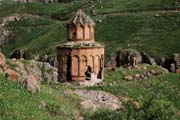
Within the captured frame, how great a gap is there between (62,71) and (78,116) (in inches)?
742

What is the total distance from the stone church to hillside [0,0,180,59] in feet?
124

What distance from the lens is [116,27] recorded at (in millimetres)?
95125

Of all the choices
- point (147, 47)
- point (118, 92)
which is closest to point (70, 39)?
point (118, 92)

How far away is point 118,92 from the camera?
2705 centimetres

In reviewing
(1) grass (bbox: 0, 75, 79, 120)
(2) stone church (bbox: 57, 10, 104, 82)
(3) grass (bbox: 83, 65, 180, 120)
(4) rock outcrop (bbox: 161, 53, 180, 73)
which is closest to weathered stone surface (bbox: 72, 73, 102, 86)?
(2) stone church (bbox: 57, 10, 104, 82)

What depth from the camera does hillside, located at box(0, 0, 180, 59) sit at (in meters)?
82.0

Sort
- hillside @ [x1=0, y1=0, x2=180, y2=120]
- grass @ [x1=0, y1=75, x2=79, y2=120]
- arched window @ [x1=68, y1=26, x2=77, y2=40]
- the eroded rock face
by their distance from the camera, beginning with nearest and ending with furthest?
grass @ [x1=0, y1=75, x2=79, y2=120], hillside @ [x1=0, y1=0, x2=180, y2=120], the eroded rock face, arched window @ [x1=68, y1=26, x2=77, y2=40]

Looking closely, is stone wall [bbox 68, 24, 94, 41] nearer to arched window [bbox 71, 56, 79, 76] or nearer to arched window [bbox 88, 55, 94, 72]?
arched window [bbox 88, 55, 94, 72]

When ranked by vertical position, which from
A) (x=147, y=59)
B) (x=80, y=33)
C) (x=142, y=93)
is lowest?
(x=147, y=59)

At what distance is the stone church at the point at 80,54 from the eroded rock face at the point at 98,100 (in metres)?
12.3

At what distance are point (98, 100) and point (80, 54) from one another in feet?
46.8

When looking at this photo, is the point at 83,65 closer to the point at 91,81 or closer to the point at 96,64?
Answer: the point at 96,64

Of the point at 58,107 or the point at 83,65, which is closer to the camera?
the point at 58,107

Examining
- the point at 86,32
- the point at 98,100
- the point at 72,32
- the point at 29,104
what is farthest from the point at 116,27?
the point at 29,104
